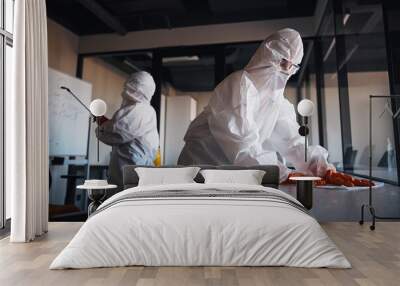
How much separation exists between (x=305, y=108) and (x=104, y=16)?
9.00 ft

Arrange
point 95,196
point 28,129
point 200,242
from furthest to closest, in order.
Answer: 1. point 95,196
2. point 28,129
3. point 200,242

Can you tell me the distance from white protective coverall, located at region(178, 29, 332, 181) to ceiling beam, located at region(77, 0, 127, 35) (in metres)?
1.48

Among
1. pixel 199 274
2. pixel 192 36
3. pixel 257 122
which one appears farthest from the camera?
pixel 192 36

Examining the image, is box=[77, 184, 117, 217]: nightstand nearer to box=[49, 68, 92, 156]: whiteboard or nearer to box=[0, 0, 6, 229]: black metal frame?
box=[49, 68, 92, 156]: whiteboard

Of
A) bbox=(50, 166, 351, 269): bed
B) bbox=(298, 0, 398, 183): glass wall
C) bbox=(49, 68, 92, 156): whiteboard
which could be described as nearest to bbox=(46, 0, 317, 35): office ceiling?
bbox=(298, 0, 398, 183): glass wall

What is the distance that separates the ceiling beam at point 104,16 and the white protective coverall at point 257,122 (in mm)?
1478

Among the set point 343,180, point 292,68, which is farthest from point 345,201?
point 292,68

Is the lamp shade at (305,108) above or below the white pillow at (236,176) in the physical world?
above

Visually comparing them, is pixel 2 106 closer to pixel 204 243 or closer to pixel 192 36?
pixel 192 36

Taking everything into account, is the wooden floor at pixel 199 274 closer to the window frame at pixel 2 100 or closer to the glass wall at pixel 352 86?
the window frame at pixel 2 100

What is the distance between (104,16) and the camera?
15.7 ft

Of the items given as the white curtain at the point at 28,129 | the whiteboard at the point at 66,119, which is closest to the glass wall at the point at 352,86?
the whiteboard at the point at 66,119

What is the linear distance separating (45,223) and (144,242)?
1.84 metres

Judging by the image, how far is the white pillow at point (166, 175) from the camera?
4215mm
